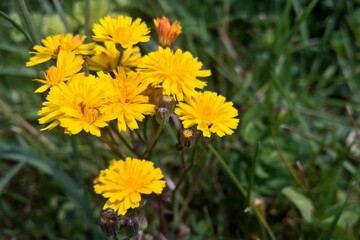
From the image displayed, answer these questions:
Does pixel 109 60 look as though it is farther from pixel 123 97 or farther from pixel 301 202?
pixel 301 202

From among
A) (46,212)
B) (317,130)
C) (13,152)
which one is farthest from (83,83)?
(317,130)

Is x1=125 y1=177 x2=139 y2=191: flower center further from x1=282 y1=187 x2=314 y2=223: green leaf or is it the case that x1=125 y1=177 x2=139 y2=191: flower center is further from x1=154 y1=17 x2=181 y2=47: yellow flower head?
x1=282 y1=187 x2=314 y2=223: green leaf

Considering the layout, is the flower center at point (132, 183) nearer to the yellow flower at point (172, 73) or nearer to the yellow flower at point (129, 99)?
the yellow flower at point (129, 99)

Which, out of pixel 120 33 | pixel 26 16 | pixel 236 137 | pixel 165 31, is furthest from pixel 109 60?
pixel 236 137

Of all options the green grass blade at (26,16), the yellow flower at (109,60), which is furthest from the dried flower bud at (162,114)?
the green grass blade at (26,16)

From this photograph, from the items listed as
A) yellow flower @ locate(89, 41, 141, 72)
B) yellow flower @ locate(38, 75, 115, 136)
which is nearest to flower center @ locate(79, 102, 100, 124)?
yellow flower @ locate(38, 75, 115, 136)

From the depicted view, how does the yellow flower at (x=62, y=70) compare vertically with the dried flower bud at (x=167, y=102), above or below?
above

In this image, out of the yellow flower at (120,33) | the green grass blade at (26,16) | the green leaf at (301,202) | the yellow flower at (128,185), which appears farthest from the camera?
the green leaf at (301,202)
